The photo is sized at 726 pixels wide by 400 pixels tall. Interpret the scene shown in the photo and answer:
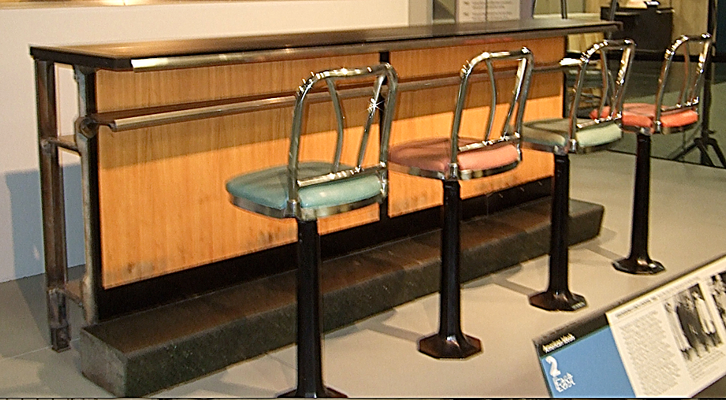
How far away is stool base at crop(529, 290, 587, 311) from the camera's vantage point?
3.85m

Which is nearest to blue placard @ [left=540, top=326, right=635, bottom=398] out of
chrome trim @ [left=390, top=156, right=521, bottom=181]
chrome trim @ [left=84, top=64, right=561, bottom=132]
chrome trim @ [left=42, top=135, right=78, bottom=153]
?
chrome trim @ [left=390, top=156, right=521, bottom=181]

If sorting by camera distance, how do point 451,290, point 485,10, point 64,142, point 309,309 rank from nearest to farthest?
point 309,309 → point 64,142 → point 451,290 → point 485,10

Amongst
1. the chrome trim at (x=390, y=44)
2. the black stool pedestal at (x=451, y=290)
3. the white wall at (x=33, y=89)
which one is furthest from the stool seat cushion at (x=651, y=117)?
the white wall at (x=33, y=89)

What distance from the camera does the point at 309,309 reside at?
2.87 meters

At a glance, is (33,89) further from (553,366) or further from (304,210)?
(553,366)

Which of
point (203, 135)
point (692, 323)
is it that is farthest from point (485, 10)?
point (692, 323)

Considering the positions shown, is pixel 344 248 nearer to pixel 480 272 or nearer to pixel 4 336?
pixel 480 272

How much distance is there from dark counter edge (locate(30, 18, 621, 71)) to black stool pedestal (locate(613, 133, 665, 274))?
712 mm

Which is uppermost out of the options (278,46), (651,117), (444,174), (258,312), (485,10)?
(485,10)

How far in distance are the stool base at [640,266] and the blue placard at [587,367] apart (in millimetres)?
2454

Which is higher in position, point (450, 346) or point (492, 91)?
point (492, 91)

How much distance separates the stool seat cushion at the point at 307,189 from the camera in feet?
8.98

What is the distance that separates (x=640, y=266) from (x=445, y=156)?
60.2 inches

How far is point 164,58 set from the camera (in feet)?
9.70
